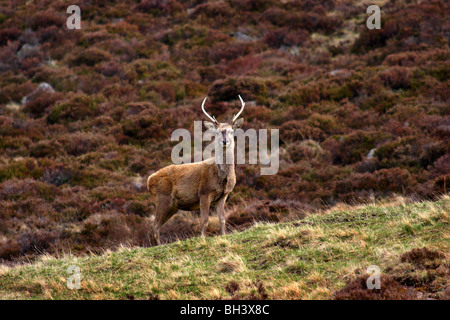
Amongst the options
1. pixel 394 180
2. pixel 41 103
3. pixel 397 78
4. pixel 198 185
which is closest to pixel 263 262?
pixel 198 185

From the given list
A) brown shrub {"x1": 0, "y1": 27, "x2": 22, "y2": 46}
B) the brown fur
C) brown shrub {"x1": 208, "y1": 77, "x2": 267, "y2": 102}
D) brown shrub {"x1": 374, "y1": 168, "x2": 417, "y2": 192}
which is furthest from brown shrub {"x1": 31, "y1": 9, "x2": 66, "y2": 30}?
the brown fur

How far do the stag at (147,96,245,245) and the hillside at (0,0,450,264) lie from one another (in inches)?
72.0

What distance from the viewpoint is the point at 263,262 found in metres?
7.56

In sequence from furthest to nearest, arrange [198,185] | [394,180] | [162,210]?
[394,180] → [162,210] → [198,185]

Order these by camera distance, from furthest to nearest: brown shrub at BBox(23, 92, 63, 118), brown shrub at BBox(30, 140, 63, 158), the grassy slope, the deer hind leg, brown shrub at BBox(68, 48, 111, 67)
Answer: brown shrub at BBox(68, 48, 111, 67) → brown shrub at BBox(23, 92, 63, 118) → brown shrub at BBox(30, 140, 63, 158) → the deer hind leg → the grassy slope

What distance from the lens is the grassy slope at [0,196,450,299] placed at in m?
6.53

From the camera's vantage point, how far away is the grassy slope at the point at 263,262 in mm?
6531

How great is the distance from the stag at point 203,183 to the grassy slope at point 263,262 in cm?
119

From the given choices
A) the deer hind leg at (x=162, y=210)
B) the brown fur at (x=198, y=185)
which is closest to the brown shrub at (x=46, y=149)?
the brown fur at (x=198, y=185)

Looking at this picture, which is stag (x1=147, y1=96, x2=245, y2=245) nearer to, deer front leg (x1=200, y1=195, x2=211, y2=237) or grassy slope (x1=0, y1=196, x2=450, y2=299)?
deer front leg (x1=200, y1=195, x2=211, y2=237)

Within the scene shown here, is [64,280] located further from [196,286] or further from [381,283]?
[381,283]

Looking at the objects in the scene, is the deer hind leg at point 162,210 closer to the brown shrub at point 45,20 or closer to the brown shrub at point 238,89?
the brown shrub at point 238,89

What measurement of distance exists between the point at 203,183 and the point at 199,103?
52.4ft

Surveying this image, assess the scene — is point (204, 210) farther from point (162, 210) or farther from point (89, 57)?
point (89, 57)
